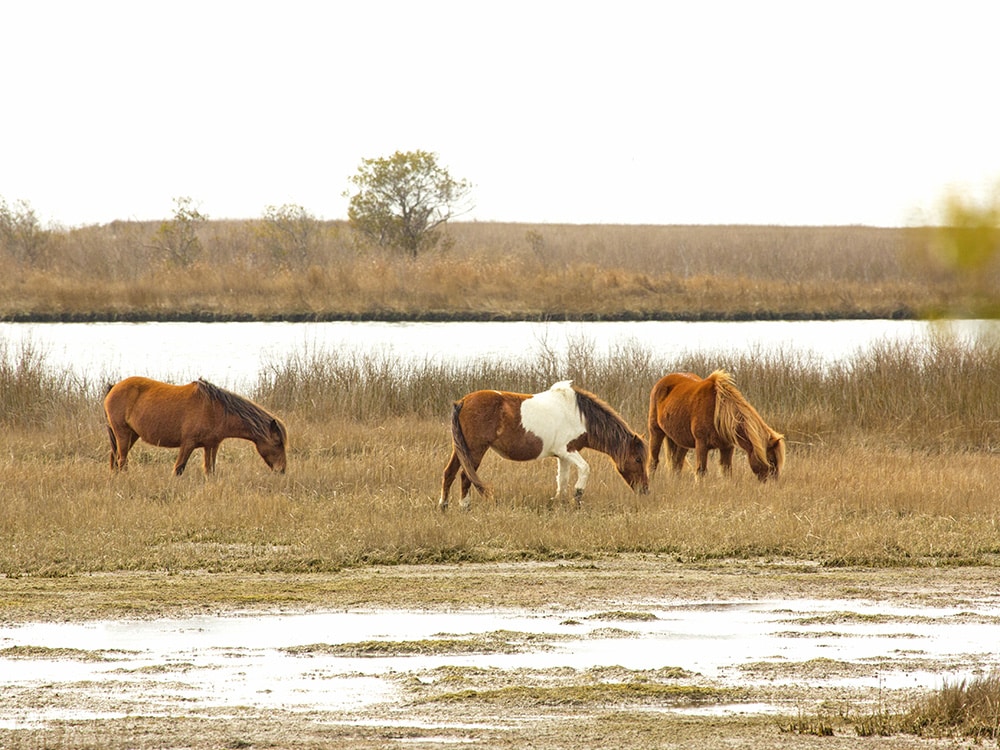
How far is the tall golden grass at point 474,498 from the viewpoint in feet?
29.1

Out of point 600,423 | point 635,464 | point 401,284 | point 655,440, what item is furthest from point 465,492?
point 401,284

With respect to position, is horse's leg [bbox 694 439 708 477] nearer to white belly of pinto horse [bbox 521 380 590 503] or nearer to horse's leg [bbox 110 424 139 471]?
white belly of pinto horse [bbox 521 380 590 503]

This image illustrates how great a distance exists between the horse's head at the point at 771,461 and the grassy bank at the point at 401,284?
28.7m

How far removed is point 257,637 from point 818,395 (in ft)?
39.8

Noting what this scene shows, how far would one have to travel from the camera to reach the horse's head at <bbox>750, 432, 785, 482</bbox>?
36.9 feet

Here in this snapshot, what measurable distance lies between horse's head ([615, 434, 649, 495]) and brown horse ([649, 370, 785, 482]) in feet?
2.19

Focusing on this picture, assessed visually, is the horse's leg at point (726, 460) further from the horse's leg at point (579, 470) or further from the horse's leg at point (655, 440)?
the horse's leg at point (579, 470)

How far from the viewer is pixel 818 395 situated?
1719 centimetres

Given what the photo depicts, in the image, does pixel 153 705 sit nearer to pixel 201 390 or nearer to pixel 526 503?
pixel 526 503

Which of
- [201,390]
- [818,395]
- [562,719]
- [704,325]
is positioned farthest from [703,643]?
[704,325]

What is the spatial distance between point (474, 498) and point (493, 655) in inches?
180

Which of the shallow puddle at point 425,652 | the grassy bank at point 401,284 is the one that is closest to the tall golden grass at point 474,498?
the shallow puddle at point 425,652

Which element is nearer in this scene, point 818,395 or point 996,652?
point 996,652

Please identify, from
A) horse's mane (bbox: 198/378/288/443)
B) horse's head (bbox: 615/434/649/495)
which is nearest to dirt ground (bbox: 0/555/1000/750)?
horse's head (bbox: 615/434/649/495)
